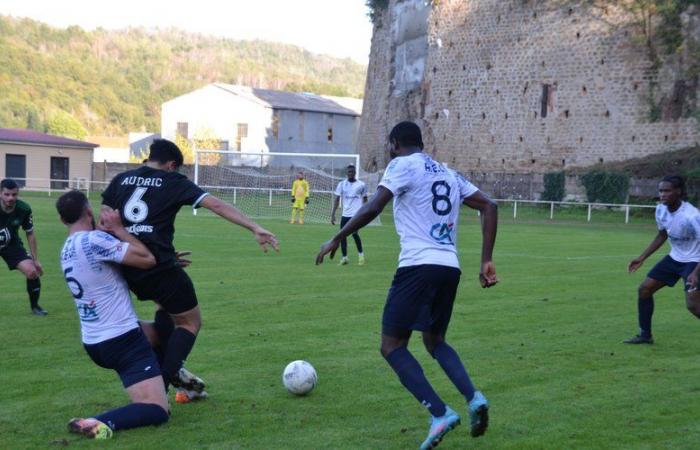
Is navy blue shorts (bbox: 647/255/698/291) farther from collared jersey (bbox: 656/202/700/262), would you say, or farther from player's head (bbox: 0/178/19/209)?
player's head (bbox: 0/178/19/209)

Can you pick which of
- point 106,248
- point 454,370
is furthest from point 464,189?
point 106,248

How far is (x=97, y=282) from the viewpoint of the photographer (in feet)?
20.0

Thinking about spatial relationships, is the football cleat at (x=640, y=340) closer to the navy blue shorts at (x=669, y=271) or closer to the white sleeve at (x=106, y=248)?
the navy blue shorts at (x=669, y=271)

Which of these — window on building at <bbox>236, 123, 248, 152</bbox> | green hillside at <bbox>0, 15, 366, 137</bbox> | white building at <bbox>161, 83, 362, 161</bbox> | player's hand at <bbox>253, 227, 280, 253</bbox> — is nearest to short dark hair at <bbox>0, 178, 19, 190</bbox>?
player's hand at <bbox>253, 227, 280, 253</bbox>

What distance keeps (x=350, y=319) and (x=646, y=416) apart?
4.75m

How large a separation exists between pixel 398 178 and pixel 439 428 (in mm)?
1596

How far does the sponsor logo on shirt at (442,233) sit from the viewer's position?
6082 mm

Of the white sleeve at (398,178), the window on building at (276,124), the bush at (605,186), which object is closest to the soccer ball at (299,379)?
the white sleeve at (398,178)

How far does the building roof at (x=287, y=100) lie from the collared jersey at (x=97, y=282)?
68375mm

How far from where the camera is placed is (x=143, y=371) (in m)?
6.18

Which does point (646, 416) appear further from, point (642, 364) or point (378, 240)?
point (378, 240)

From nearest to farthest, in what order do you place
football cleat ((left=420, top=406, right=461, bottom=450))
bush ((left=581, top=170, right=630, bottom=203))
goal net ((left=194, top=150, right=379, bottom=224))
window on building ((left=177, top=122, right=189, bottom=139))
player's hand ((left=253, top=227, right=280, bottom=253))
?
football cleat ((left=420, top=406, right=461, bottom=450))
player's hand ((left=253, top=227, right=280, bottom=253))
goal net ((left=194, top=150, right=379, bottom=224))
bush ((left=581, top=170, right=630, bottom=203))
window on building ((left=177, top=122, right=189, bottom=139))

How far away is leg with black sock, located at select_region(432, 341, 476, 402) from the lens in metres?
6.01

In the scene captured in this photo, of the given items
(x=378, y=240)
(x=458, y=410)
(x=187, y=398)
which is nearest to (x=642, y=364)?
(x=458, y=410)
